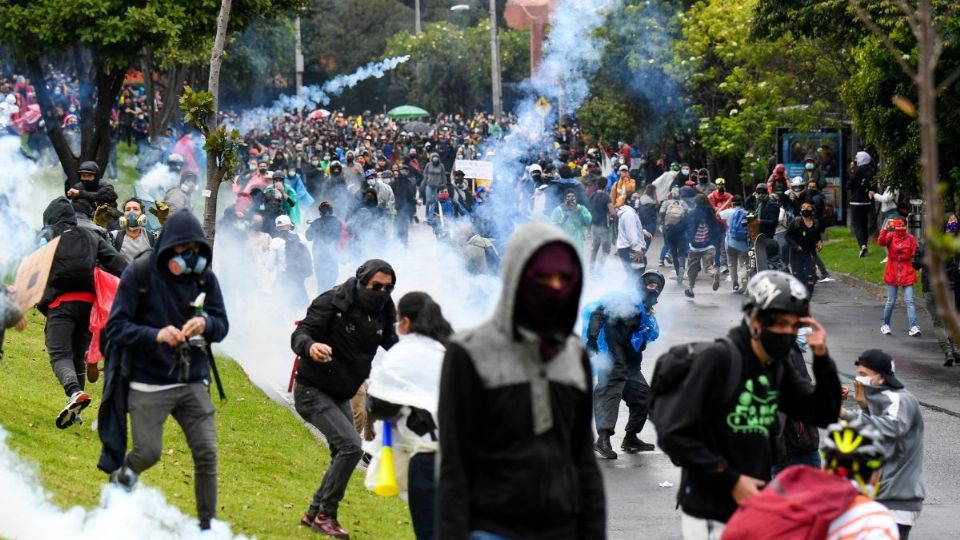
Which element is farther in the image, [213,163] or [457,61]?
[457,61]

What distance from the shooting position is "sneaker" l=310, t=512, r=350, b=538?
28.5 feet

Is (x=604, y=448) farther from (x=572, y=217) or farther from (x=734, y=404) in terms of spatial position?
(x=572, y=217)

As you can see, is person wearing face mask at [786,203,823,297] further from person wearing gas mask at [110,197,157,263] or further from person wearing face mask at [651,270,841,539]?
person wearing face mask at [651,270,841,539]

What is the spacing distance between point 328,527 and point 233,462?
6.18 ft

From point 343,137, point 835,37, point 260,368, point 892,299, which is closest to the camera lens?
point 260,368

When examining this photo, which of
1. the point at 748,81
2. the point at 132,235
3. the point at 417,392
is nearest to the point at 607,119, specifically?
the point at 748,81

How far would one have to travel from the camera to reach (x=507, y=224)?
22.1 metres

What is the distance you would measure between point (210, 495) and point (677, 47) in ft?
86.1

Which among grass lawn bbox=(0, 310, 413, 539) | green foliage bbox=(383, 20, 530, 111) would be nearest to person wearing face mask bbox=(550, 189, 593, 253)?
grass lawn bbox=(0, 310, 413, 539)

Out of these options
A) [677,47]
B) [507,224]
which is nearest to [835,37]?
[507,224]

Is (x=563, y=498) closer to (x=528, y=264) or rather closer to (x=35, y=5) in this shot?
(x=528, y=264)

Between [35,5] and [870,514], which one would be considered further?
[35,5]

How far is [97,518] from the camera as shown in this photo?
25.4 ft

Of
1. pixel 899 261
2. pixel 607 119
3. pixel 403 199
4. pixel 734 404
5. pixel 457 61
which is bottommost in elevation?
pixel 899 261
